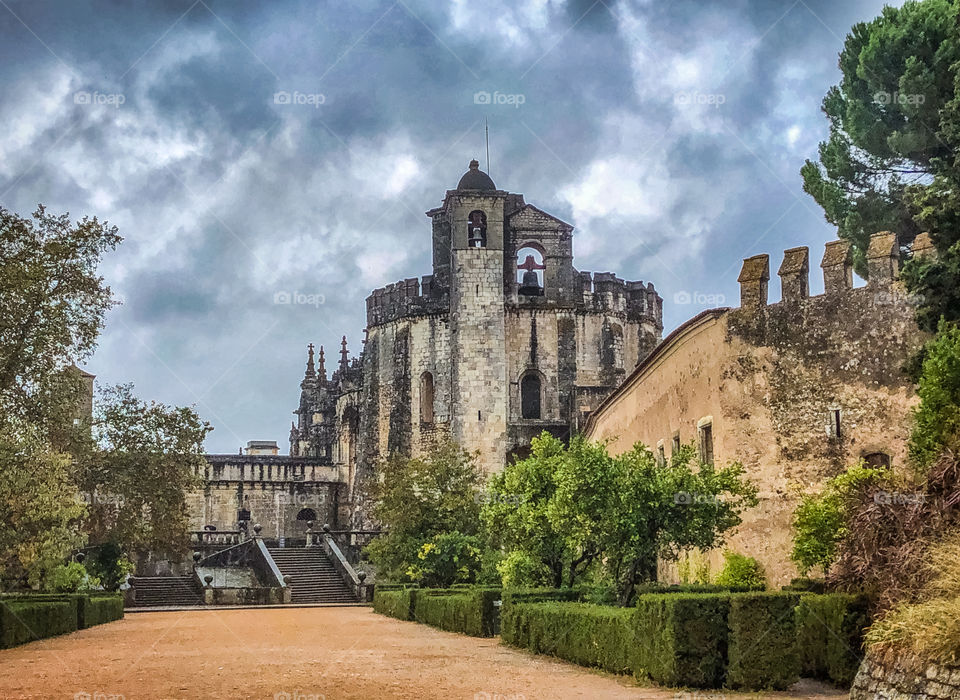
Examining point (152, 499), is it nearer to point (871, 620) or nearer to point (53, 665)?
point (53, 665)

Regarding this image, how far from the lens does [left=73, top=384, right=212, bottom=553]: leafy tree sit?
4297 cm

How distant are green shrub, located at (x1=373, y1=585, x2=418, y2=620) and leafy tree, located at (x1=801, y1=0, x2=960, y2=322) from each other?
1559 cm

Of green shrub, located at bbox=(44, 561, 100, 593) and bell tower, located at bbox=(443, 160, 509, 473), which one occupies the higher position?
bell tower, located at bbox=(443, 160, 509, 473)

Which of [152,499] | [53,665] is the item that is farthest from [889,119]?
[152,499]

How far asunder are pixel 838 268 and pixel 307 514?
45019mm

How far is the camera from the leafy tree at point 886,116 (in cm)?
2869

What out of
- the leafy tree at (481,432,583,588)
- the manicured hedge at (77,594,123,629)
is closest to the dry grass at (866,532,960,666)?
the leafy tree at (481,432,583,588)

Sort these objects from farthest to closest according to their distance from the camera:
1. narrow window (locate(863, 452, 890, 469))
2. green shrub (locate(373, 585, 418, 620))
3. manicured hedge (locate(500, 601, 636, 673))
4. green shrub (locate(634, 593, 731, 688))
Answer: green shrub (locate(373, 585, 418, 620))
narrow window (locate(863, 452, 890, 469))
manicured hedge (locate(500, 601, 636, 673))
green shrub (locate(634, 593, 731, 688))

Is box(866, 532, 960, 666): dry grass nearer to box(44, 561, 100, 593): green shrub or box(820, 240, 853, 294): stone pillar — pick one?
box(820, 240, 853, 294): stone pillar

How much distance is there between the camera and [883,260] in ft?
76.2

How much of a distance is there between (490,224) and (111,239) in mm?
32079

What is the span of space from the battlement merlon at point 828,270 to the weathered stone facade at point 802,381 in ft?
0.07

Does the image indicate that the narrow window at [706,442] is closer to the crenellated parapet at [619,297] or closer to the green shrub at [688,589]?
the green shrub at [688,589]

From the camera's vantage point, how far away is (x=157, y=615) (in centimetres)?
3772
